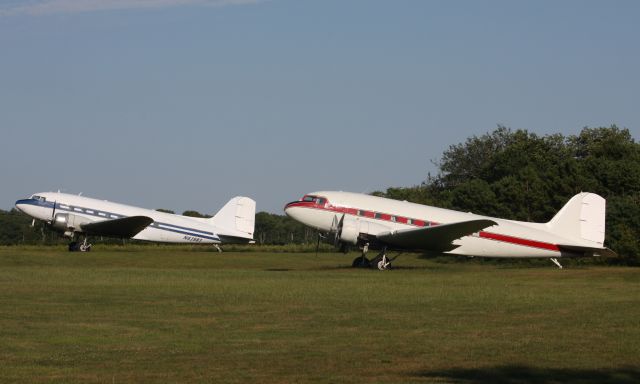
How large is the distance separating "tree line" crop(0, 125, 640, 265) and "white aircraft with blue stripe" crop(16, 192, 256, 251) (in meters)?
9.37

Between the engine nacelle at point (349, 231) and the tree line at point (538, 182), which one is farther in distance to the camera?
the tree line at point (538, 182)

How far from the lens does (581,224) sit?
43.0 m

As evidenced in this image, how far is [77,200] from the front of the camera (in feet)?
196

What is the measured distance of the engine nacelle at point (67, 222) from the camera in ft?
192

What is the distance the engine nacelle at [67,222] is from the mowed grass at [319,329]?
80.3 ft

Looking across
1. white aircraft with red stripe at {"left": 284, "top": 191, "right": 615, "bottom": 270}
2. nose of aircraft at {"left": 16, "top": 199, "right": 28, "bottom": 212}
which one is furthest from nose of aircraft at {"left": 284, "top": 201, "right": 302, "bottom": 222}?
nose of aircraft at {"left": 16, "top": 199, "right": 28, "bottom": 212}

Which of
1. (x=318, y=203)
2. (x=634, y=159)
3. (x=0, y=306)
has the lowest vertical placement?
(x=0, y=306)

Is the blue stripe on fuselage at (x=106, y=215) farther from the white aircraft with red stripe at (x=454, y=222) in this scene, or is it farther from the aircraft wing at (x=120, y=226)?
the white aircraft with red stripe at (x=454, y=222)

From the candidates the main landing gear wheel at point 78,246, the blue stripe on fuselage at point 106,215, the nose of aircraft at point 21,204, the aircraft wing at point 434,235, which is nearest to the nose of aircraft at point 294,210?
the aircraft wing at point 434,235

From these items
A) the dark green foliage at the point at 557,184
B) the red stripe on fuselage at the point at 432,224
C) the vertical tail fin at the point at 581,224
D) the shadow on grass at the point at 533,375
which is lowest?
the shadow on grass at the point at 533,375

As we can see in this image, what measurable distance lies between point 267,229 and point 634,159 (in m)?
88.4

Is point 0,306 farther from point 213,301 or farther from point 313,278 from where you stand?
point 313,278

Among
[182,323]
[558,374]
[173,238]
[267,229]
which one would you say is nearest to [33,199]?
[173,238]

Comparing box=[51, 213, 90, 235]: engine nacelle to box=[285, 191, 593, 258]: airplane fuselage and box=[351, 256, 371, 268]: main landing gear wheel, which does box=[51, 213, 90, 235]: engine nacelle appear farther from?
box=[351, 256, 371, 268]: main landing gear wheel
